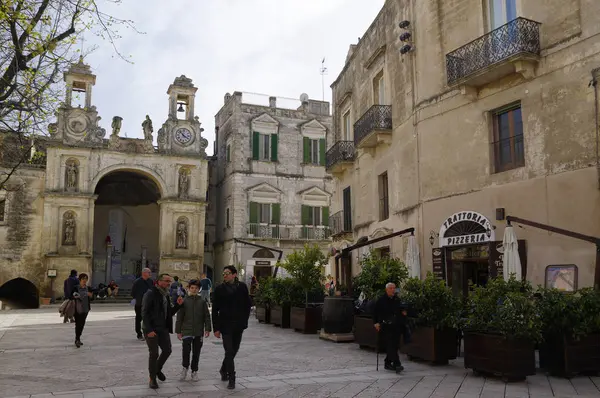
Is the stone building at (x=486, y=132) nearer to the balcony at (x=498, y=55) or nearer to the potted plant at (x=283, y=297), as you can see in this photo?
the balcony at (x=498, y=55)

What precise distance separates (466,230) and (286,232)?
78.9 feet

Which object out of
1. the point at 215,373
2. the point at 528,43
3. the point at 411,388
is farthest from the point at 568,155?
the point at 215,373

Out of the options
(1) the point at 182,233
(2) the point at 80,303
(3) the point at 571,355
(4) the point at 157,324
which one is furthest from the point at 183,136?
(3) the point at 571,355

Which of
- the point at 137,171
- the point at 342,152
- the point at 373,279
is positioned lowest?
the point at 373,279

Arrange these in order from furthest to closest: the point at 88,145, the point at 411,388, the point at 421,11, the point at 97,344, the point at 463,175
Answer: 1. the point at 88,145
2. the point at 421,11
3. the point at 463,175
4. the point at 97,344
5. the point at 411,388

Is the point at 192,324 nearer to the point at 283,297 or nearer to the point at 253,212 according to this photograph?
the point at 283,297

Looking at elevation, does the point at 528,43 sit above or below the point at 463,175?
above

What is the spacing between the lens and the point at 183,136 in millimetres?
37094

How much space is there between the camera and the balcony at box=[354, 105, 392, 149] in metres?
18.8

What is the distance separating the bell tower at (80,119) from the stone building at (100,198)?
6cm

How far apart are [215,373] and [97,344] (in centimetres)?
519

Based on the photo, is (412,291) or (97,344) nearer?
(412,291)

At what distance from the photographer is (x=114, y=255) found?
131 ft

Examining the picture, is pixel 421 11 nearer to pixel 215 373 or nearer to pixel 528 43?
pixel 528 43
